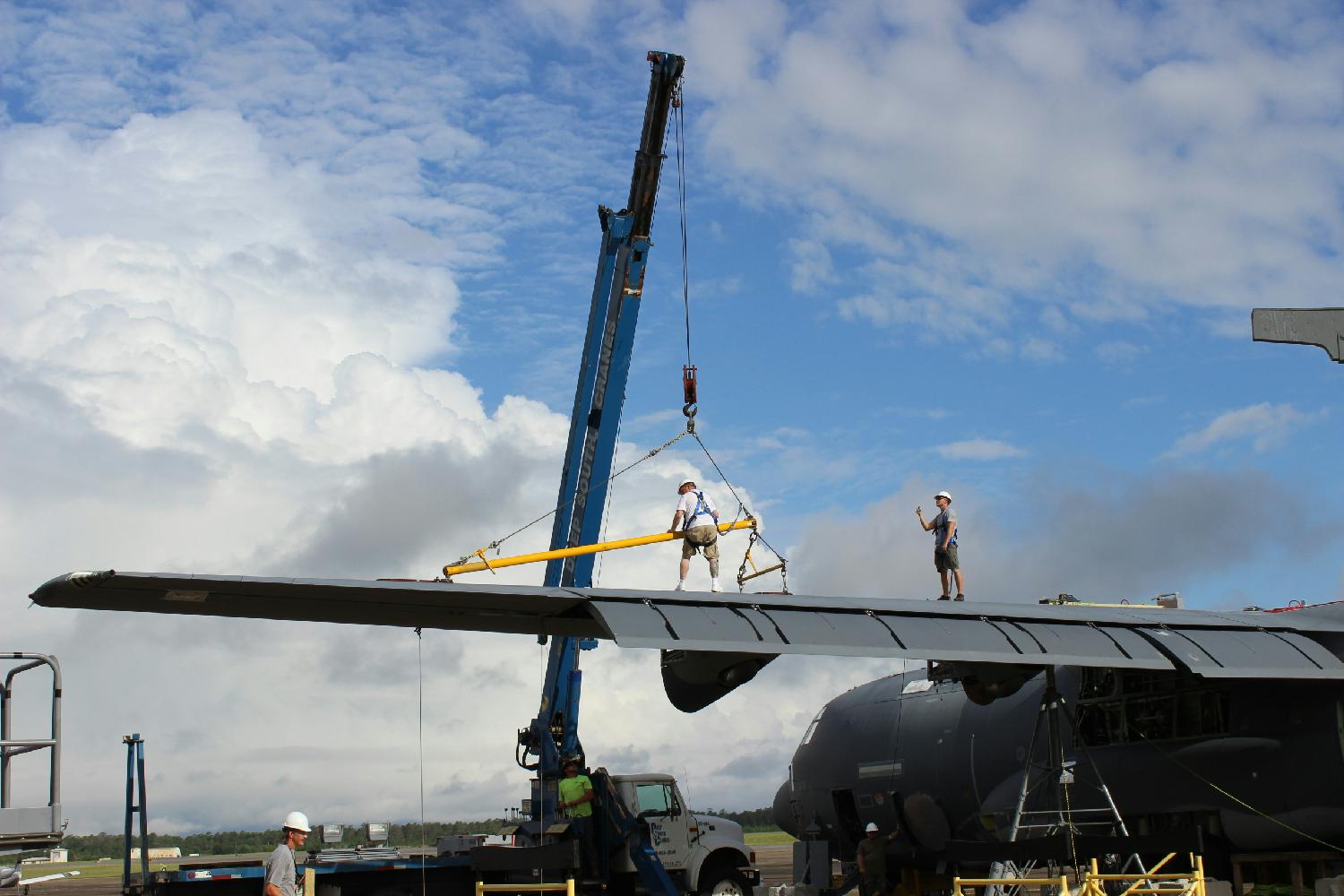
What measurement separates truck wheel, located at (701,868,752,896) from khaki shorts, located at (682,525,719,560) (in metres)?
4.90

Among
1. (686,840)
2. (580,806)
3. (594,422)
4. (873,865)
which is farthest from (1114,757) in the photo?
(594,422)

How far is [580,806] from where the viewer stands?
59.6ft

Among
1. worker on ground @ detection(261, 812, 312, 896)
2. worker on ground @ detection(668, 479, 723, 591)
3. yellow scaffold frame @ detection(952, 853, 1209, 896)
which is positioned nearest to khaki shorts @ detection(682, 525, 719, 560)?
worker on ground @ detection(668, 479, 723, 591)

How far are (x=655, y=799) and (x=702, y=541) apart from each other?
3.99 m

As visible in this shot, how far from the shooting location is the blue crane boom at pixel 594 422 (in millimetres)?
22375

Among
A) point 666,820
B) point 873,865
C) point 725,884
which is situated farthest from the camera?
point 725,884

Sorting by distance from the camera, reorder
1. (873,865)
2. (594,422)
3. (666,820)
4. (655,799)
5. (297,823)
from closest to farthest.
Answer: (297,823) → (873,865) → (666,820) → (655,799) → (594,422)

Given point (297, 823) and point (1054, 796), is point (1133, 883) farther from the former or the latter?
point (297, 823)

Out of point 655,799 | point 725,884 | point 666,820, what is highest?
point 655,799

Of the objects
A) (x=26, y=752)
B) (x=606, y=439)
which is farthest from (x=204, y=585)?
(x=606, y=439)

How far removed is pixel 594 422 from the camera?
898 inches

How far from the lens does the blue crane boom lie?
22375 millimetres

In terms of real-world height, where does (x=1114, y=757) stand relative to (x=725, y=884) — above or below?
above

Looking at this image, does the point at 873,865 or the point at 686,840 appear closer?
the point at 873,865
